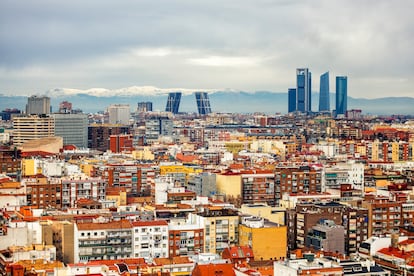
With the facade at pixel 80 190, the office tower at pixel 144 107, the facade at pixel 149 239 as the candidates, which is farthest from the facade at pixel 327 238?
the office tower at pixel 144 107

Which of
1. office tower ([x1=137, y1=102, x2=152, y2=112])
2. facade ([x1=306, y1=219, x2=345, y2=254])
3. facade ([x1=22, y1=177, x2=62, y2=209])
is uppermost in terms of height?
office tower ([x1=137, y1=102, x2=152, y2=112])

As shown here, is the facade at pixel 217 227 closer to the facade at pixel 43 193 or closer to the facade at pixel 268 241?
the facade at pixel 268 241

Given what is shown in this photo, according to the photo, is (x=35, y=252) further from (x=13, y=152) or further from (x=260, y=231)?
(x=13, y=152)

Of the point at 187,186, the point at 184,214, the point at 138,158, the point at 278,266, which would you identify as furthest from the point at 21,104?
the point at 278,266

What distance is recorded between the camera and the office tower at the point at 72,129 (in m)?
96.1

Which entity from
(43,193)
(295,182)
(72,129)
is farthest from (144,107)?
(43,193)

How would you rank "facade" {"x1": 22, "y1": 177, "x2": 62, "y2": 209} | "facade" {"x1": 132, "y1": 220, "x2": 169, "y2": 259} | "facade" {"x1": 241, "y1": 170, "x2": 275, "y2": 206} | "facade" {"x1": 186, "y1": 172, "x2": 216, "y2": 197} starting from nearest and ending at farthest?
1. "facade" {"x1": 132, "y1": 220, "x2": 169, "y2": 259}
2. "facade" {"x1": 22, "y1": 177, "x2": 62, "y2": 209}
3. "facade" {"x1": 241, "y1": 170, "x2": 275, "y2": 206}
4. "facade" {"x1": 186, "y1": 172, "x2": 216, "y2": 197}

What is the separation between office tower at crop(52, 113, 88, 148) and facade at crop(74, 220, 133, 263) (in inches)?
2465

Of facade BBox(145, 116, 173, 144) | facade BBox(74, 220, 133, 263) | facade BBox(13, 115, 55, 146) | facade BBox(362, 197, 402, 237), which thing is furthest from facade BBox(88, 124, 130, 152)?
facade BBox(74, 220, 133, 263)

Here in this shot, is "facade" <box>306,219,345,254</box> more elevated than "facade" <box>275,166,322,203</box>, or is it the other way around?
"facade" <box>275,166,322,203</box>

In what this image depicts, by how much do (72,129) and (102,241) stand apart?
6591 cm

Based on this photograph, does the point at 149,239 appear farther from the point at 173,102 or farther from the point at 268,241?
the point at 173,102

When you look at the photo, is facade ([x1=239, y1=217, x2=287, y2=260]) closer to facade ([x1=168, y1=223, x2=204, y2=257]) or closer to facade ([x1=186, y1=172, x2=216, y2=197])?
facade ([x1=168, y1=223, x2=204, y2=257])

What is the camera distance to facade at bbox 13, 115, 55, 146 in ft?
289
